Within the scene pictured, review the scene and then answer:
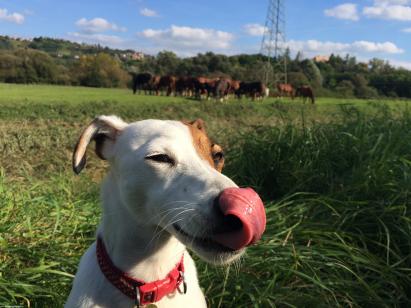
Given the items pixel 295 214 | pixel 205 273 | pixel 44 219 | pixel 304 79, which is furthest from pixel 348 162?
pixel 304 79

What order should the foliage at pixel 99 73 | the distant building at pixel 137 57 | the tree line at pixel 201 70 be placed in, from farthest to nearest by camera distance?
1. the distant building at pixel 137 57
2. the foliage at pixel 99 73
3. the tree line at pixel 201 70

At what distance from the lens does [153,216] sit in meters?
1.92

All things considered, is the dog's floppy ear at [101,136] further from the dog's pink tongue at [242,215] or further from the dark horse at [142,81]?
the dark horse at [142,81]

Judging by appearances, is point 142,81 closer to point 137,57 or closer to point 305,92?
point 305,92

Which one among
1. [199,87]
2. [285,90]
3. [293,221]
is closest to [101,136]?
[293,221]

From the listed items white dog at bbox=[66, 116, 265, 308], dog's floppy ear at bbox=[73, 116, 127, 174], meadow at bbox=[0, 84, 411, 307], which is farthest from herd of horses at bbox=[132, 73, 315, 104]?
white dog at bbox=[66, 116, 265, 308]

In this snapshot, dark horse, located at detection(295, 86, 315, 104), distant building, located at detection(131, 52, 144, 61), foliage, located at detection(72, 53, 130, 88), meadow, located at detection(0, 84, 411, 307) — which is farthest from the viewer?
distant building, located at detection(131, 52, 144, 61)

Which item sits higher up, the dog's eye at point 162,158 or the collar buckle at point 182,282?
the dog's eye at point 162,158

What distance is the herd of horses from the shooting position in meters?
17.5

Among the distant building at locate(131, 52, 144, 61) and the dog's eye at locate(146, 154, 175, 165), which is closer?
the dog's eye at locate(146, 154, 175, 165)

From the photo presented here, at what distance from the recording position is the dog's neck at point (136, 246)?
6.80 ft

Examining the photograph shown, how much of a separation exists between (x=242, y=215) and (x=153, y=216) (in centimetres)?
53

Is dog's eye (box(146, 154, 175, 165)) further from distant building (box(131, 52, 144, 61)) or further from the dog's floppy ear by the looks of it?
distant building (box(131, 52, 144, 61))

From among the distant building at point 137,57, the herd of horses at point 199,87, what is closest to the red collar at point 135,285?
the herd of horses at point 199,87
